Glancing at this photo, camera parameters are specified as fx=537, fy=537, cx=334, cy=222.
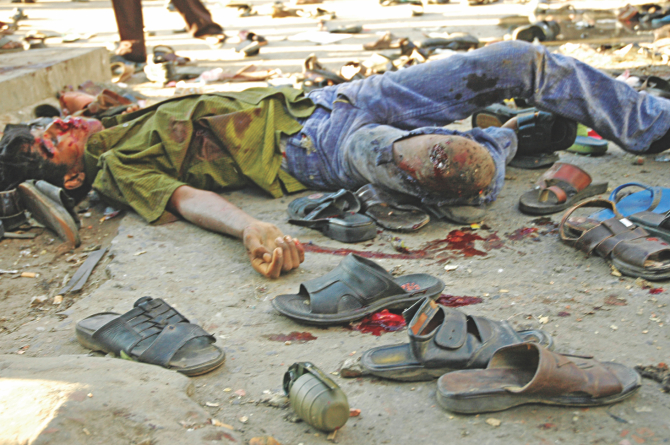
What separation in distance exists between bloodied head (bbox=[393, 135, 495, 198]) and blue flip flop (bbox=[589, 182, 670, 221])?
485 millimetres

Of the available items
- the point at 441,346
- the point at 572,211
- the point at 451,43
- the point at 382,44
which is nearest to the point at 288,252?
the point at 441,346

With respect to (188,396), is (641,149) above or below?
above

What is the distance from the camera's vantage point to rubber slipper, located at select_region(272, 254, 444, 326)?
1701 mm

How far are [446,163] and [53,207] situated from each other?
6.24 ft

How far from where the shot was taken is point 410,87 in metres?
2.66

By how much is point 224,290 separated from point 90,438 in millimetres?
949

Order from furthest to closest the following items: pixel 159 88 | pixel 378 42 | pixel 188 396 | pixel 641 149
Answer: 1. pixel 378 42
2. pixel 159 88
3. pixel 641 149
4. pixel 188 396

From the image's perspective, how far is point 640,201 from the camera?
7.39ft

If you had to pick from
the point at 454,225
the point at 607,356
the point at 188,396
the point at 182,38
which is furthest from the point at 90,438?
the point at 182,38

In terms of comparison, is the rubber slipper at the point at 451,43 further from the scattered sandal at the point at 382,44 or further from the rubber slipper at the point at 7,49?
the rubber slipper at the point at 7,49

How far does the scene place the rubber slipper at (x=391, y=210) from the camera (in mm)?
2354

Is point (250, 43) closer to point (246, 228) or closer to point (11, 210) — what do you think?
point (11, 210)

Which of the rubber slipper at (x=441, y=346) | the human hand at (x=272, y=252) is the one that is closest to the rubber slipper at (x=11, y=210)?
the human hand at (x=272, y=252)

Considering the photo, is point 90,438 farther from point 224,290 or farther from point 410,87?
point 410,87
